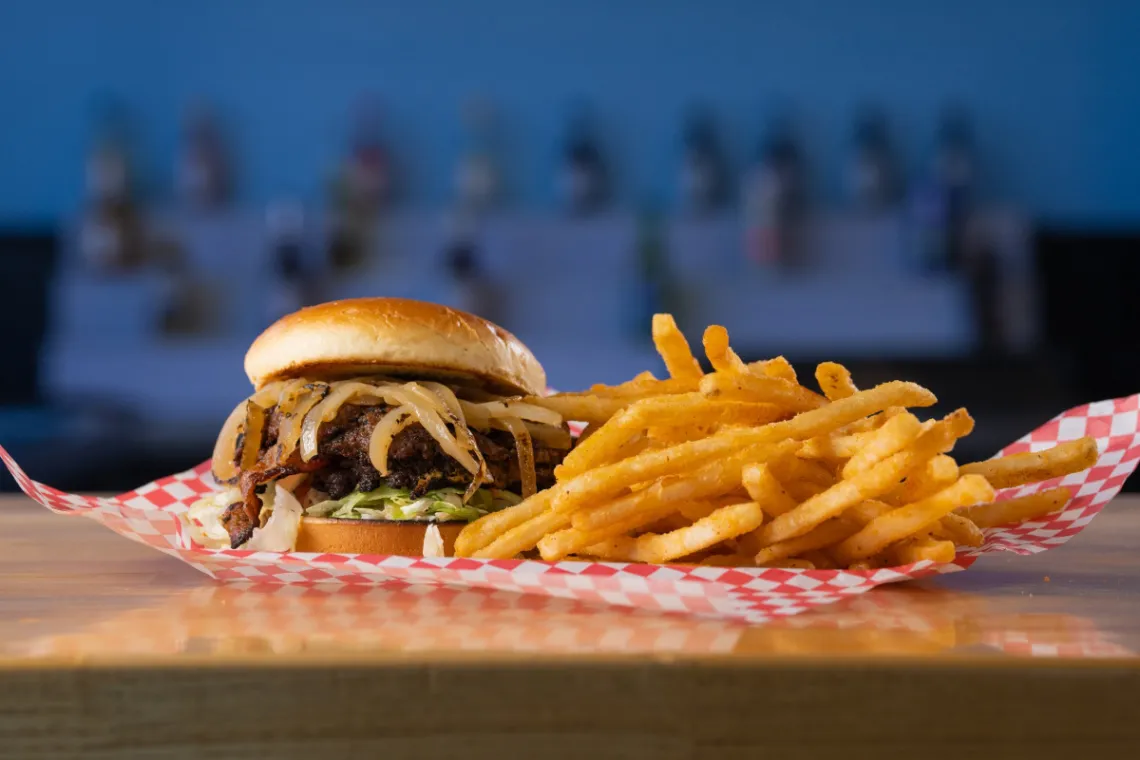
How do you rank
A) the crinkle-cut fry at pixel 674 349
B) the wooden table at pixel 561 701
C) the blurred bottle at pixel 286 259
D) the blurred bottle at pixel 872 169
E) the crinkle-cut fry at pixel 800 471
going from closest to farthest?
1. the wooden table at pixel 561 701
2. the crinkle-cut fry at pixel 800 471
3. the crinkle-cut fry at pixel 674 349
4. the blurred bottle at pixel 286 259
5. the blurred bottle at pixel 872 169

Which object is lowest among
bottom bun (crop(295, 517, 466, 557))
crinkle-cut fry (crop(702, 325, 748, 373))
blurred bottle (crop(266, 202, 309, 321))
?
bottom bun (crop(295, 517, 466, 557))

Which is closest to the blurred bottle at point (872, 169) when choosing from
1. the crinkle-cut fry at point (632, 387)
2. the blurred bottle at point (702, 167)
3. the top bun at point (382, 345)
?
the blurred bottle at point (702, 167)

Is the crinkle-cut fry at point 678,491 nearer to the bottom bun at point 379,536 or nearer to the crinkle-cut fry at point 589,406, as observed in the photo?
the crinkle-cut fry at point 589,406

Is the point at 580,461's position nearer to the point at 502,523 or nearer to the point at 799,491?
the point at 502,523

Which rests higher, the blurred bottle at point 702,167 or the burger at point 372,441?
the blurred bottle at point 702,167

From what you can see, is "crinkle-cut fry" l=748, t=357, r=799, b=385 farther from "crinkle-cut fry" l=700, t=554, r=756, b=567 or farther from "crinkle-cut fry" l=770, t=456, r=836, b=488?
"crinkle-cut fry" l=700, t=554, r=756, b=567

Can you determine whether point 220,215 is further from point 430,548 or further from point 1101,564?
point 1101,564

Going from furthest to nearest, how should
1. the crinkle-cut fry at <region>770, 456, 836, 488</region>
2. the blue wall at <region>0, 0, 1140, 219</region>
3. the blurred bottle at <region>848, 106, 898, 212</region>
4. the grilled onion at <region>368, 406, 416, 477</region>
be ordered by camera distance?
the blue wall at <region>0, 0, 1140, 219</region>
the blurred bottle at <region>848, 106, 898, 212</region>
the grilled onion at <region>368, 406, 416, 477</region>
the crinkle-cut fry at <region>770, 456, 836, 488</region>

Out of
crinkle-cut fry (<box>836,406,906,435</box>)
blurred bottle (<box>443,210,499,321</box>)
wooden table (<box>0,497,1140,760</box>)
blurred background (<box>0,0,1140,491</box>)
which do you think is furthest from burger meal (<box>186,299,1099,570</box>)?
blurred background (<box>0,0,1140,491</box>)
